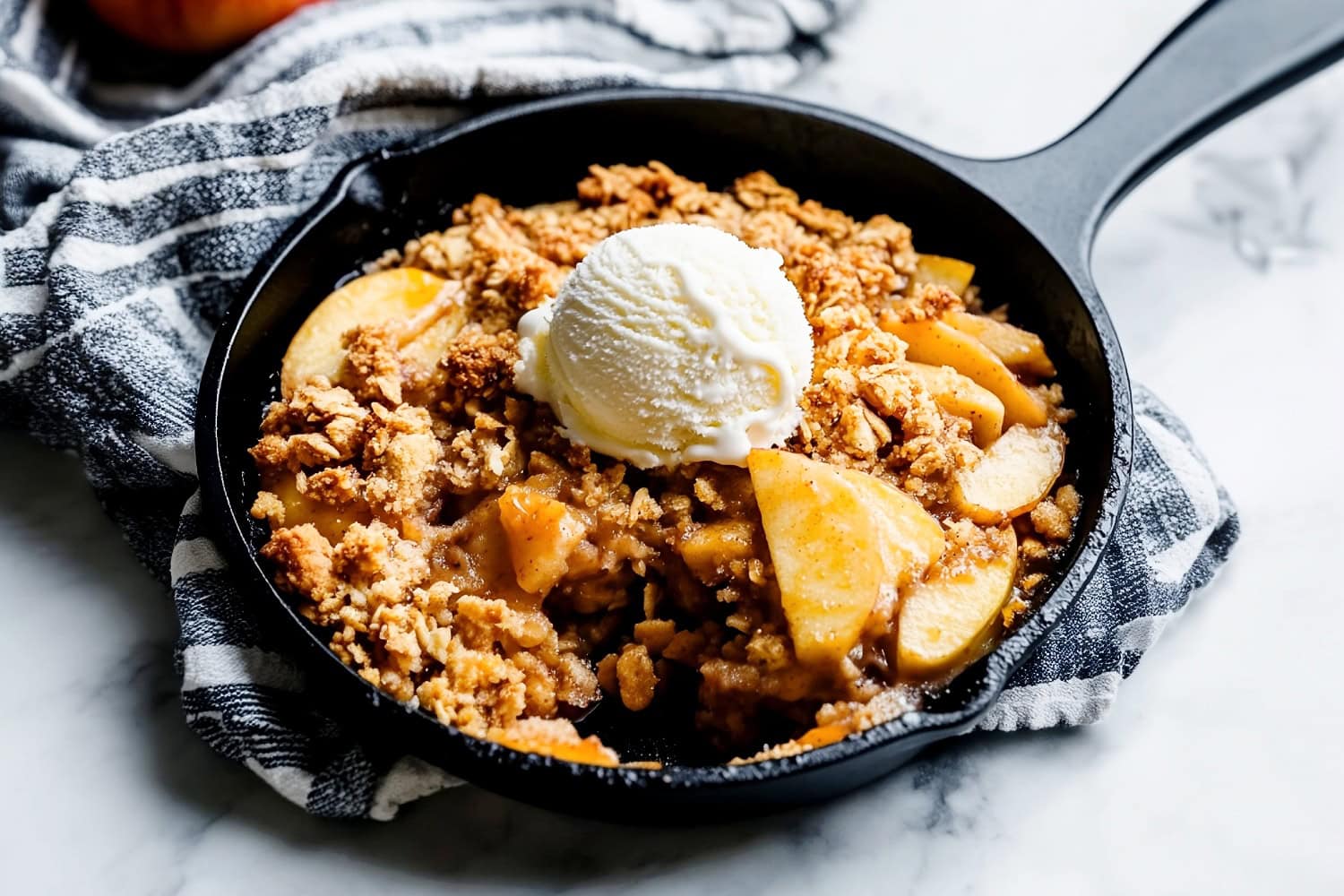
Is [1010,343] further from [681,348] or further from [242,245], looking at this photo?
[242,245]

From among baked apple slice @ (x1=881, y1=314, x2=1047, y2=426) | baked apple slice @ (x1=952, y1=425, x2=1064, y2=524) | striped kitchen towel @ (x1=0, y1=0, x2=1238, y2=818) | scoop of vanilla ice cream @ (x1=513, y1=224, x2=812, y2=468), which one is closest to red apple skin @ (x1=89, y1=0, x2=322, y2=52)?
striped kitchen towel @ (x1=0, y1=0, x2=1238, y2=818)

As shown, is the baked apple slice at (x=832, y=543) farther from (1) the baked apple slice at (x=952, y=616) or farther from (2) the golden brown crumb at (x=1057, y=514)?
(2) the golden brown crumb at (x=1057, y=514)

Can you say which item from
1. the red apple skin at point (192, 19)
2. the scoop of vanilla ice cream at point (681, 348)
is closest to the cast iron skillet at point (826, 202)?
the scoop of vanilla ice cream at point (681, 348)

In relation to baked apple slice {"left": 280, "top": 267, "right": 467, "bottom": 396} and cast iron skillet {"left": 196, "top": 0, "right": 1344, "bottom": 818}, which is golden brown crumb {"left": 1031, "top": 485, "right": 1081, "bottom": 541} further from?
baked apple slice {"left": 280, "top": 267, "right": 467, "bottom": 396}

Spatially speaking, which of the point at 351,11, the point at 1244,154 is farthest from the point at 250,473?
the point at 1244,154

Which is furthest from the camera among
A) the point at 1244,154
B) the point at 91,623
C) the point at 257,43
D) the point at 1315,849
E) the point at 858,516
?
the point at 1244,154

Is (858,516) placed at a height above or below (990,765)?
above

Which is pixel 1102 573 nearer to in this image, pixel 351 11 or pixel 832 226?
pixel 832 226

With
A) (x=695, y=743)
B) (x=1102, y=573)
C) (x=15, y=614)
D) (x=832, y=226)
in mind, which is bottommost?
(x=15, y=614)
